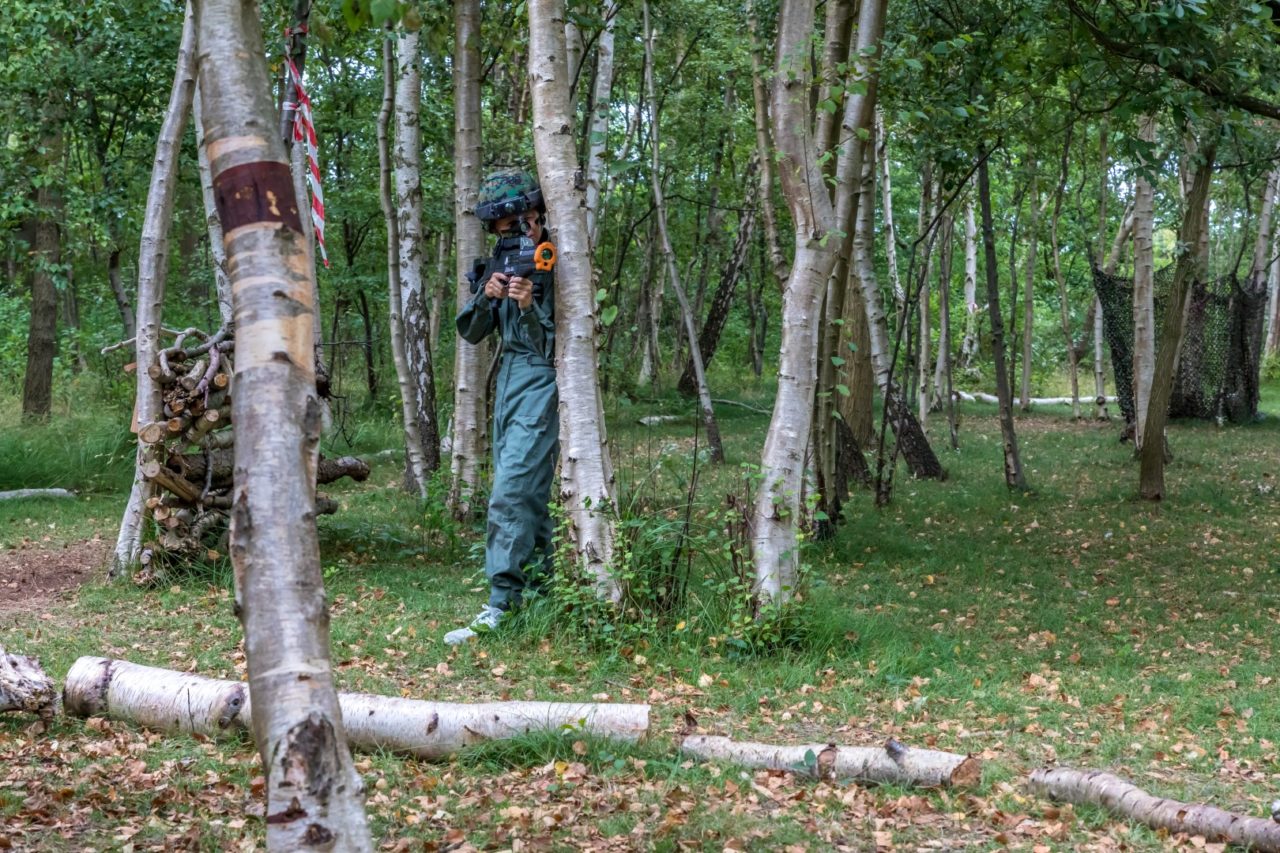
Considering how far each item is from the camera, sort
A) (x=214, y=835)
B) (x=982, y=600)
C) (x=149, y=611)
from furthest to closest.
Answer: (x=982, y=600) < (x=149, y=611) < (x=214, y=835)

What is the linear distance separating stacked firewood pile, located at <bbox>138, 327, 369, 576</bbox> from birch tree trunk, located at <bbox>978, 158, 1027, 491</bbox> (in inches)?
259

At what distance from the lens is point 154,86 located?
14180 mm

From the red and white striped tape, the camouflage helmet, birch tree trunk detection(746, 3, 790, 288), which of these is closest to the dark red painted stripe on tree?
the camouflage helmet

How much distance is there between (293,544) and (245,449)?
0.23 m

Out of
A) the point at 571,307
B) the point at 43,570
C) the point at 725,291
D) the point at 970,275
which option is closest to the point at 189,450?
the point at 43,570

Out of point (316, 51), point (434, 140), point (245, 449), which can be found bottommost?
point (245, 449)

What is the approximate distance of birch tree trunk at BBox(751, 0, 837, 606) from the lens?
6086mm

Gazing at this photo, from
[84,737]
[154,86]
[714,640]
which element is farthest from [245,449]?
[154,86]

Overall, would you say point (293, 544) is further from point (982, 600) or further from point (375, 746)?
point (982, 600)

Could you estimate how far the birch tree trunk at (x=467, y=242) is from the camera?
352 inches

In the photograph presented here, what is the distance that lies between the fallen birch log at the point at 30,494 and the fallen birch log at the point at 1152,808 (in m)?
10.5

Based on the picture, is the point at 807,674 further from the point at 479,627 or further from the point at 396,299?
the point at 396,299

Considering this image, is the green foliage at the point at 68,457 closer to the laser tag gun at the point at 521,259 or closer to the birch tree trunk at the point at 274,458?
the laser tag gun at the point at 521,259

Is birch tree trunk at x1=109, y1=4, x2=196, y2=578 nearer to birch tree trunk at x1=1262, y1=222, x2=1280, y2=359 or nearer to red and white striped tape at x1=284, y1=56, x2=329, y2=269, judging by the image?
red and white striped tape at x1=284, y1=56, x2=329, y2=269
